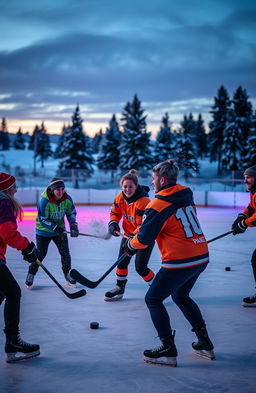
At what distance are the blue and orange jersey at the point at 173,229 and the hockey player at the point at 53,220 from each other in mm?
2424

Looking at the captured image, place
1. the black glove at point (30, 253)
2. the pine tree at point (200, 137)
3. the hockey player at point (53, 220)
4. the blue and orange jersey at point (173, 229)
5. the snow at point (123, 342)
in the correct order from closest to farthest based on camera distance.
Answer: the snow at point (123, 342) < the blue and orange jersey at point (173, 229) < the black glove at point (30, 253) < the hockey player at point (53, 220) < the pine tree at point (200, 137)

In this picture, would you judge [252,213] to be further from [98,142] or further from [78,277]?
[98,142]

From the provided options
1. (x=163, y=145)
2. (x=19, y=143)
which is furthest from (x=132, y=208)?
(x=19, y=143)

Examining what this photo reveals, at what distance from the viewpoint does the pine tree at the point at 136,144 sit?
40.3 meters

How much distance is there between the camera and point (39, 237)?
18.4 ft

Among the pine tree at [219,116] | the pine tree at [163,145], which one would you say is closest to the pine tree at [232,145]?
the pine tree at [163,145]

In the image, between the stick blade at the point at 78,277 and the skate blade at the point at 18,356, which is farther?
the stick blade at the point at 78,277

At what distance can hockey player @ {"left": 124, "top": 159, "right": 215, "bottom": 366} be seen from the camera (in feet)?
10.1

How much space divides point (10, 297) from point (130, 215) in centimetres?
203

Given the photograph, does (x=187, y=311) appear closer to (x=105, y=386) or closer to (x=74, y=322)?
(x=105, y=386)

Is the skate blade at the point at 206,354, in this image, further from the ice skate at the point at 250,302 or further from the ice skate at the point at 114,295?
the ice skate at the point at 114,295

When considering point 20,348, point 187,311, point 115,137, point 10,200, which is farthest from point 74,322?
point 115,137

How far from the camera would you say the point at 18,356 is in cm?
331

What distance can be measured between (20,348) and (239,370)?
157 cm
